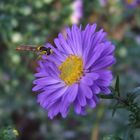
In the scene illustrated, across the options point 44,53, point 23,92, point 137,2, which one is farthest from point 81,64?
point 137,2

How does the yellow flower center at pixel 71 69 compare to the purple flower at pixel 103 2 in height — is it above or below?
below

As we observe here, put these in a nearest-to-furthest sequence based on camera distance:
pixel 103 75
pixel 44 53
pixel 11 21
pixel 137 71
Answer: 1. pixel 103 75
2. pixel 44 53
3. pixel 11 21
4. pixel 137 71

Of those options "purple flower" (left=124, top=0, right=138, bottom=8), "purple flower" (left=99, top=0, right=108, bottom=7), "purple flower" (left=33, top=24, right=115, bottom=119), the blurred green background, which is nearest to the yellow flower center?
"purple flower" (left=33, top=24, right=115, bottom=119)

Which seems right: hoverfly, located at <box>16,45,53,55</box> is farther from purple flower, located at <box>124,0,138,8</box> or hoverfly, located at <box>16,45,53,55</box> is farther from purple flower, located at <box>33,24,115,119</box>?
purple flower, located at <box>124,0,138,8</box>

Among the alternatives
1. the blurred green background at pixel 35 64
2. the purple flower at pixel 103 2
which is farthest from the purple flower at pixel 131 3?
the purple flower at pixel 103 2

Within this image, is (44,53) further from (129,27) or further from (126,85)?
(129,27)

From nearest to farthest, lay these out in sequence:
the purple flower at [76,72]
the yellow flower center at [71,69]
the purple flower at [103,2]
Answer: the purple flower at [76,72] → the yellow flower center at [71,69] → the purple flower at [103,2]

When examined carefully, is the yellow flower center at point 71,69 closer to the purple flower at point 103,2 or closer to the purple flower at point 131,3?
the purple flower at point 103,2
